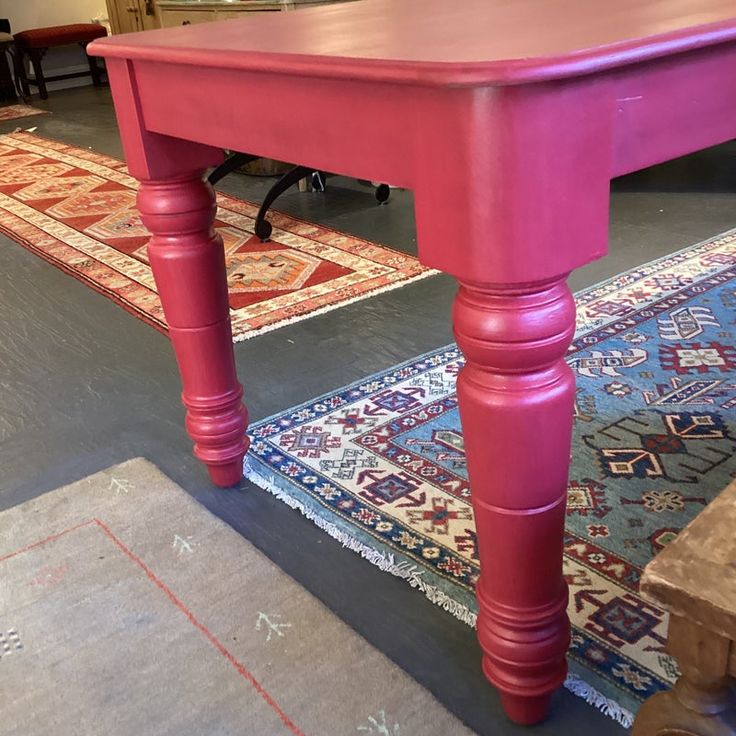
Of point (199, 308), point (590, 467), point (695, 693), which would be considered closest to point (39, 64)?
point (199, 308)

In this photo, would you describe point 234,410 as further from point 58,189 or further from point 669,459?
point 58,189

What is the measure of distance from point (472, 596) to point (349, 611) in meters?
0.16

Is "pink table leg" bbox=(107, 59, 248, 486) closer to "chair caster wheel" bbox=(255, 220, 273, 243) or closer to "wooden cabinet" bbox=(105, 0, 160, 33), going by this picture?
"chair caster wheel" bbox=(255, 220, 273, 243)

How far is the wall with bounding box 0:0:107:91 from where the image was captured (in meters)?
6.65

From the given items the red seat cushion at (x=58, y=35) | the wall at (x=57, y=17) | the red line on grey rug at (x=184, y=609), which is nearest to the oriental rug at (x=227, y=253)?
the red line on grey rug at (x=184, y=609)

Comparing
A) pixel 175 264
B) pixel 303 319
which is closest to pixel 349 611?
pixel 175 264

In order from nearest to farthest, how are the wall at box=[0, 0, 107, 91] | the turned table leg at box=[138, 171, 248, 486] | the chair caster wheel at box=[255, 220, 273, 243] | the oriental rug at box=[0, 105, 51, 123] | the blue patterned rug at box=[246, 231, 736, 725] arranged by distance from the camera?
the blue patterned rug at box=[246, 231, 736, 725] → the turned table leg at box=[138, 171, 248, 486] → the chair caster wheel at box=[255, 220, 273, 243] → the oriental rug at box=[0, 105, 51, 123] → the wall at box=[0, 0, 107, 91]

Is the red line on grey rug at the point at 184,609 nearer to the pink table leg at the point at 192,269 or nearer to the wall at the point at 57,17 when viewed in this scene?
the pink table leg at the point at 192,269

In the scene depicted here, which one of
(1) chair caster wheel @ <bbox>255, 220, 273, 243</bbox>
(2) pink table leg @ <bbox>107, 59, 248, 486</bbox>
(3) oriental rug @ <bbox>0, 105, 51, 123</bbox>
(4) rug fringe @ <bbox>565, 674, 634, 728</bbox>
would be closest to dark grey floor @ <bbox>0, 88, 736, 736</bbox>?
(4) rug fringe @ <bbox>565, 674, 634, 728</bbox>

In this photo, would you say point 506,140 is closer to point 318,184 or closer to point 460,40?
point 460,40

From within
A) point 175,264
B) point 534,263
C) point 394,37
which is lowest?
point 175,264

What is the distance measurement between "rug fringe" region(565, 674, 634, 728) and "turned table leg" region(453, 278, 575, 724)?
0.06 m

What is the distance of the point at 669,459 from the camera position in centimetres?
131

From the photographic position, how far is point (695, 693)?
58 centimetres
